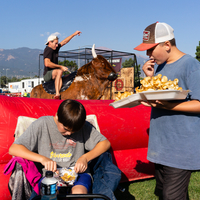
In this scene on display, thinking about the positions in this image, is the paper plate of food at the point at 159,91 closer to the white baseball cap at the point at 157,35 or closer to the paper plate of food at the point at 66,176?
the white baseball cap at the point at 157,35

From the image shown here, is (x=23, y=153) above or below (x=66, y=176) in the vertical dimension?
above

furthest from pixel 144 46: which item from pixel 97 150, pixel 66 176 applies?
pixel 66 176

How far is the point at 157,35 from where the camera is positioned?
1.70 meters

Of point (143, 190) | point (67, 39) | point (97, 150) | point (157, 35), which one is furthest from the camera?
point (67, 39)

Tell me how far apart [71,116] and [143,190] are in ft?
6.36

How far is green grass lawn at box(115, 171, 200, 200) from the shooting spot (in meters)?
2.87

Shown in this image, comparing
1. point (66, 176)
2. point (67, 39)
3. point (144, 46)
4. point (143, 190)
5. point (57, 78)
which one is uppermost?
point (67, 39)

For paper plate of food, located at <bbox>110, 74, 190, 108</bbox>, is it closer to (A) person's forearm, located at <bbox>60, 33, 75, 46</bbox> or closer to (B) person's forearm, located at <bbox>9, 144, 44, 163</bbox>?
(B) person's forearm, located at <bbox>9, 144, 44, 163</bbox>

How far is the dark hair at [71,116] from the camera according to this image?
5.77 ft

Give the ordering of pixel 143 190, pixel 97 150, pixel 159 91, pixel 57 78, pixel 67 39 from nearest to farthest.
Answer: pixel 159 91, pixel 97 150, pixel 143 190, pixel 57 78, pixel 67 39

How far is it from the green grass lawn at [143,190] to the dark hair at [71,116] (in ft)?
5.10

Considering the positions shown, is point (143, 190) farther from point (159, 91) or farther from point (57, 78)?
point (57, 78)

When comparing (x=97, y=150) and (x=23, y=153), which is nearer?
(x=23, y=153)

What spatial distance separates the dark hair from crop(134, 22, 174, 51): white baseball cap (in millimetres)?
706
